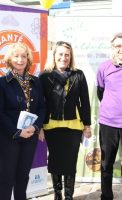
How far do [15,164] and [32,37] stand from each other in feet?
4.43

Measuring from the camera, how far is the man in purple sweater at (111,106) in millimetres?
3637

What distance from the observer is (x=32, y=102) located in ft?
10.7

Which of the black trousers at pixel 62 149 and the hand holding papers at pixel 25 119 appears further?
the black trousers at pixel 62 149

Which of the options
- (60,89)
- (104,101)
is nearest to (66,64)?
(60,89)

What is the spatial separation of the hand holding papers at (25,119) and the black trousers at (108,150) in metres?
0.83

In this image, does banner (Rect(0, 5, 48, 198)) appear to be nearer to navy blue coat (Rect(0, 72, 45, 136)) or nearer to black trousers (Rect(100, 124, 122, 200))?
navy blue coat (Rect(0, 72, 45, 136))

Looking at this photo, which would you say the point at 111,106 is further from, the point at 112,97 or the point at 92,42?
the point at 92,42

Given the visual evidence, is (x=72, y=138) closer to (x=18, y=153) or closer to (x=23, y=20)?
(x=18, y=153)

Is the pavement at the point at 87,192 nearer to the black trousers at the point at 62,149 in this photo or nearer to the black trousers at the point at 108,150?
the black trousers at the point at 108,150

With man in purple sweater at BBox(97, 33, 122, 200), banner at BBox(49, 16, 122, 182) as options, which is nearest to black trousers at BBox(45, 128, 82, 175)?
man in purple sweater at BBox(97, 33, 122, 200)

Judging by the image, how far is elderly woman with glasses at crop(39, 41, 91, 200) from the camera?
3.62 meters

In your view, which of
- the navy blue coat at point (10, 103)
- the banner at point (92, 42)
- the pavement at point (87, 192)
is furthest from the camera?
the banner at point (92, 42)

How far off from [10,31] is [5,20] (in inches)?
4.5

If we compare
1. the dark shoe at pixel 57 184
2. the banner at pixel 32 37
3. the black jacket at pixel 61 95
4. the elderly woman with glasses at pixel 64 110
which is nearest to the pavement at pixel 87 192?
the banner at pixel 32 37
